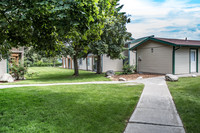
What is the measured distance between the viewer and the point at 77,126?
10.8ft

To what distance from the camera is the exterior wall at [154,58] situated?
1382 centimetres

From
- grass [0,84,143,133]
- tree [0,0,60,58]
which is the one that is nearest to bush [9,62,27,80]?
grass [0,84,143,133]

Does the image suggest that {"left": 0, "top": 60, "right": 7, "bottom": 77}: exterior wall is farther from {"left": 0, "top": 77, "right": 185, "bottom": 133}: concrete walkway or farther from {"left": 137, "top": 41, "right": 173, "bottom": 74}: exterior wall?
{"left": 137, "top": 41, "right": 173, "bottom": 74}: exterior wall

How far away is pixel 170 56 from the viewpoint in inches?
534

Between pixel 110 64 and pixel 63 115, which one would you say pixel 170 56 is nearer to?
pixel 110 64

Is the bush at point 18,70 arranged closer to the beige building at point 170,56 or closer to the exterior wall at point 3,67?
the exterior wall at point 3,67

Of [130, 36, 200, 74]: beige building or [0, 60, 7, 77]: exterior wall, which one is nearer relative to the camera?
[0, 60, 7, 77]: exterior wall

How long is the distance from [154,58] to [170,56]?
175 centimetres

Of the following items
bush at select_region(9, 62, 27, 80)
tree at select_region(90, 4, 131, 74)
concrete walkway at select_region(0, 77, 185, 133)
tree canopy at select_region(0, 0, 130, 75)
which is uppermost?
tree at select_region(90, 4, 131, 74)

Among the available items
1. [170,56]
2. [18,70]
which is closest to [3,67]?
[18,70]

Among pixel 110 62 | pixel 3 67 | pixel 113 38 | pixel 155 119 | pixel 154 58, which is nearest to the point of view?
pixel 155 119

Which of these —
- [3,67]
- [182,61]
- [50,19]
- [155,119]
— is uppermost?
[50,19]

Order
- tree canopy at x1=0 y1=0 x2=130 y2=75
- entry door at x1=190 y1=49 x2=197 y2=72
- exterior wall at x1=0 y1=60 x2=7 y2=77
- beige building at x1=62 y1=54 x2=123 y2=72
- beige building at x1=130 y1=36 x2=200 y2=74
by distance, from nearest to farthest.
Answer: tree canopy at x1=0 y1=0 x2=130 y2=75, exterior wall at x1=0 y1=60 x2=7 y2=77, beige building at x1=130 y1=36 x2=200 y2=74, entry door at x1=190 y1=49 x2=197 y2=72, beige building at x1=62 y1=54 x2=123 y2=72

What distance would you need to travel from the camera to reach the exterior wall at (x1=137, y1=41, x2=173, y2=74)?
13.8 metres
